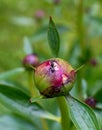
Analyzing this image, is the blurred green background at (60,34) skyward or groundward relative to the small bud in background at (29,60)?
groundward

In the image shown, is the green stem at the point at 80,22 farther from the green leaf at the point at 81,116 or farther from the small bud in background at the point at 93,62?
the green leaf at the point at 81,116

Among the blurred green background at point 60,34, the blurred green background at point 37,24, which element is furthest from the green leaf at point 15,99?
the blurred green background at point 37,24

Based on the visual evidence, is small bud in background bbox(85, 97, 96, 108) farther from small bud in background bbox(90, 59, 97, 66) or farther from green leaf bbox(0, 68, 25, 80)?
small bud in background bbox(90, 59, 97, 66)

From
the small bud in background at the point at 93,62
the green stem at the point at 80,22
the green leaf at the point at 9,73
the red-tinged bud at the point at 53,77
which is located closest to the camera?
the red-tinged bud at the point at 53,77

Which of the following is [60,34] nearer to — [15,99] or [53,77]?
[15,99]

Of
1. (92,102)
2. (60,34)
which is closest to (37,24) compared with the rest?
(60,34)

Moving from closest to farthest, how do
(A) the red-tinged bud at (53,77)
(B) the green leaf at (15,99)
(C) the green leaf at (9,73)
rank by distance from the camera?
1. (A) the red-tinged bud at (53,77)
2. (B) the green leaf at (15,99)
3. (C) the green leaf at (9,73)
